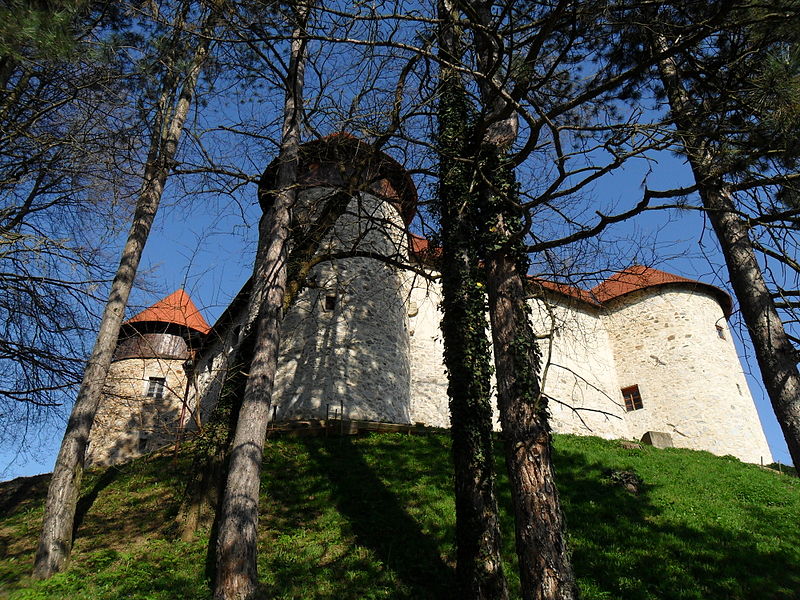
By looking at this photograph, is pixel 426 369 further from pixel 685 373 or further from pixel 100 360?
pixel 100 360

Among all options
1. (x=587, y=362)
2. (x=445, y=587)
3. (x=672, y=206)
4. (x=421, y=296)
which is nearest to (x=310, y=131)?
(x=672, y=206)

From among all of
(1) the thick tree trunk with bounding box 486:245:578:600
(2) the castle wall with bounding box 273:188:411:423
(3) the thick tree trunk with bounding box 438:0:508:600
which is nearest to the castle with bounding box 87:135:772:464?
(2) the castle wall with bounding box 273:188:411:423

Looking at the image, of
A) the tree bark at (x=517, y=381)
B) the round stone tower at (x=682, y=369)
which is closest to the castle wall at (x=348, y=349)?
the tree bark at (x=517, y=381)

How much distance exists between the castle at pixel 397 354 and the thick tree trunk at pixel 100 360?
0.47 m

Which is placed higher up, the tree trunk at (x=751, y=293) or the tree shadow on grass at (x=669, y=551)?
the tree trunk at (x=751, y=293)

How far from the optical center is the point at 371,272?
12.8 m

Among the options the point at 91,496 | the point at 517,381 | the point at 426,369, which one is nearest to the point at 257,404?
the point at 517,381

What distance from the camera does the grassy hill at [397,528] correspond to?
5.42 m

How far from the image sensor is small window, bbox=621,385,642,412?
18061mm

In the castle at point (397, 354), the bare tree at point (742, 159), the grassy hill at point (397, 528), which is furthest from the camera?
the castle at point (397, 354)

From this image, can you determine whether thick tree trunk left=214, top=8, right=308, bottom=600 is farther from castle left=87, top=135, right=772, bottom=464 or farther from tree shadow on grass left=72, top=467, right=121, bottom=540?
tree shadow on grass left=72, top=467, right=121, bottom=540

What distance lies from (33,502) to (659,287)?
18184mm

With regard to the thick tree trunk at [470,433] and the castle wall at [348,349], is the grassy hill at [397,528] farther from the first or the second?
the castle wall at [348,349]

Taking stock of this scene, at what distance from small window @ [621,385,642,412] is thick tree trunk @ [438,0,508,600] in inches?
559
